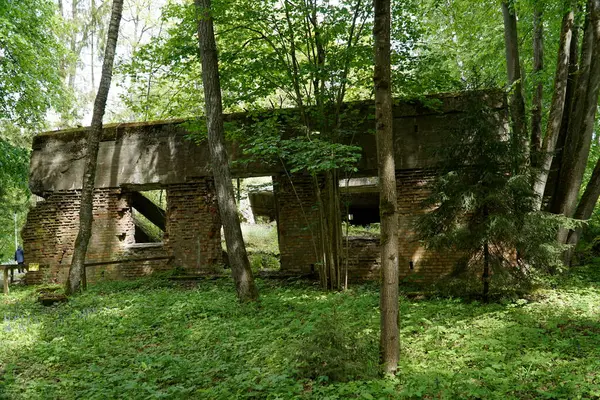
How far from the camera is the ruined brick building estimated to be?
10984 millimetres

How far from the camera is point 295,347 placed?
18.2 ft

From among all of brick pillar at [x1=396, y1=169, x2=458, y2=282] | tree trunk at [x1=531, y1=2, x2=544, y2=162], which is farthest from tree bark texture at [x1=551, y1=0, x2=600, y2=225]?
brick pillar at [x1=396, y1=169, x2=458, y2=282]

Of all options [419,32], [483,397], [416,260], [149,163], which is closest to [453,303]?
[416,260]

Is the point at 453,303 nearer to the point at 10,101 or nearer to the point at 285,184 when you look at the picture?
the point at 285,184

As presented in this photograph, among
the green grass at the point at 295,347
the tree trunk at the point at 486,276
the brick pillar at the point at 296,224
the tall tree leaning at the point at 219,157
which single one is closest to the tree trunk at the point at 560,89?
the tree trunk at the point at 486,276

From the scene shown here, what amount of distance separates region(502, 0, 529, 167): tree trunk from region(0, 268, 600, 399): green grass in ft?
9.30

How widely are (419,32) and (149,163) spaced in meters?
7.42

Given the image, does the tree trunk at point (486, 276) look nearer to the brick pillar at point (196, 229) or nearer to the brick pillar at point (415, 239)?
the brick pillar at point (415, 239)

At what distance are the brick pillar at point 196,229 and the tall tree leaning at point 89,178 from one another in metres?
2.05

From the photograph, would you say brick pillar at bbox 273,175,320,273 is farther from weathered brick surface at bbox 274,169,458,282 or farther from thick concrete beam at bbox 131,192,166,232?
thick concrete beam at bbox 131,192,166,232

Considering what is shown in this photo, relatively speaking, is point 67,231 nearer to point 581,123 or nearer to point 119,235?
point 119,235

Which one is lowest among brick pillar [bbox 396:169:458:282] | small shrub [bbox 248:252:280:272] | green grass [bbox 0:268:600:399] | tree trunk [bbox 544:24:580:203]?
green grass [bbox 0:268:600:399]

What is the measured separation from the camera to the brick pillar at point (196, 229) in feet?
39.3

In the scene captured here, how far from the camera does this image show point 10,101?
16344mm
